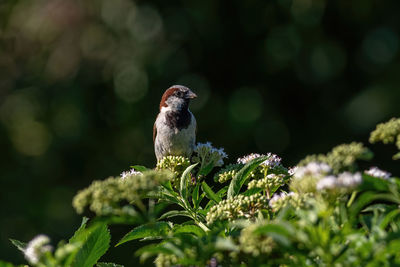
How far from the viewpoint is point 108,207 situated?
1094mm

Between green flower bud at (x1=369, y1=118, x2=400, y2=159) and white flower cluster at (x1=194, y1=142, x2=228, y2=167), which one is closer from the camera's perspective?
green flower bud at (x1=369, y1=118, x2=400, y2=159)

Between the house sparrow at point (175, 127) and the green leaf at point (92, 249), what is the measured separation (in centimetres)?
A: 204

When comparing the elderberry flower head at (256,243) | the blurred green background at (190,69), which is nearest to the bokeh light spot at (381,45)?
the blurred green background at (190,69)

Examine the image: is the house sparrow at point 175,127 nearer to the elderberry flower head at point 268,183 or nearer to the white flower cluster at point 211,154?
the white flower cluster at point 211,154

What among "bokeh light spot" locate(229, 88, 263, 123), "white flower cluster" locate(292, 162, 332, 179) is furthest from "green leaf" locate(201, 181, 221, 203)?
"bokeh light spot" locate(229, 88, 263, 123)

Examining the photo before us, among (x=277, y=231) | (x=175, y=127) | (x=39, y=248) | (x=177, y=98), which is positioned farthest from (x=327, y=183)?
(x=177, y=98)

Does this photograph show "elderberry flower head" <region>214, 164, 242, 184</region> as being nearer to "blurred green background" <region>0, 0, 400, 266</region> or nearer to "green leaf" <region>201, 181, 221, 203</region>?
"green leaf" <region>201, 181, 221, 203</region>

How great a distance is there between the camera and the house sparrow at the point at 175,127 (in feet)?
11.1

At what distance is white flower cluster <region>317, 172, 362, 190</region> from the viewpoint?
3.27 ft

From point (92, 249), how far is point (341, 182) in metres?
0.52

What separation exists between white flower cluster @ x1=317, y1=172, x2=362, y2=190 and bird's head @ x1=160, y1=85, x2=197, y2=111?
2.56m

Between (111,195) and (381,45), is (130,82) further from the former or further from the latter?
(111,195)

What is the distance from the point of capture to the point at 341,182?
3.29ft

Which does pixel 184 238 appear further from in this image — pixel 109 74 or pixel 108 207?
pixel 109 74
